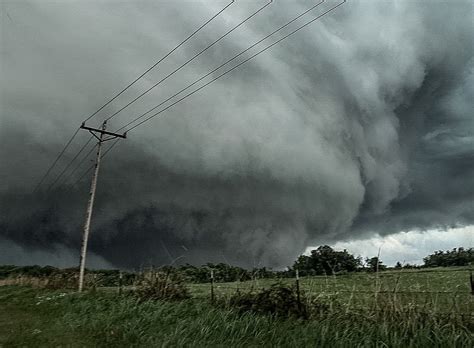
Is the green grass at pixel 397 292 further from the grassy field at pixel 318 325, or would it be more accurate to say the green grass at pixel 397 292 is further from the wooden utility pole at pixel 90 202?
the wooden utility pole at pixel 90 202

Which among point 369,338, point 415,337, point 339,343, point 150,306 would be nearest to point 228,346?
point 339,343

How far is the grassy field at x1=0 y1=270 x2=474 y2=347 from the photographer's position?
629cm

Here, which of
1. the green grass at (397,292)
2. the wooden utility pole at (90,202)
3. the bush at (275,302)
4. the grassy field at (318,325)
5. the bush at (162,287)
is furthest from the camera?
the wooden utility pole at (90,202)

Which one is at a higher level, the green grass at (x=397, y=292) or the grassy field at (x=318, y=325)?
the green grass at (x=397, y=292)

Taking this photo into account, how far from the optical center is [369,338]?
612 cm

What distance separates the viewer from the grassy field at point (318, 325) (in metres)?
6.29

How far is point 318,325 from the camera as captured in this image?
7.36 meters

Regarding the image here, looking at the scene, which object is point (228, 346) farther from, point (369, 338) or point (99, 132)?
point (99, 132)

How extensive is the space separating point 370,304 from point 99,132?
2116cm

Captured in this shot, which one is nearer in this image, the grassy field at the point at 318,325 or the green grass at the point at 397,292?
the grassy field at the point at 318,325

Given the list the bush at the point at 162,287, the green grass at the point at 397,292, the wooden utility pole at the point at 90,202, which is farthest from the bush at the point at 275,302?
the wooden utility pole at the point at 90,202

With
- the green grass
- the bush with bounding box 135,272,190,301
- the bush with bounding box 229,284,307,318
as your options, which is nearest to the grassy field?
the green grass

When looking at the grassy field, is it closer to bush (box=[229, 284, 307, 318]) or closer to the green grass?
the green grass

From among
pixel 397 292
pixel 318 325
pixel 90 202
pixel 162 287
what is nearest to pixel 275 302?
pixel 318 325
